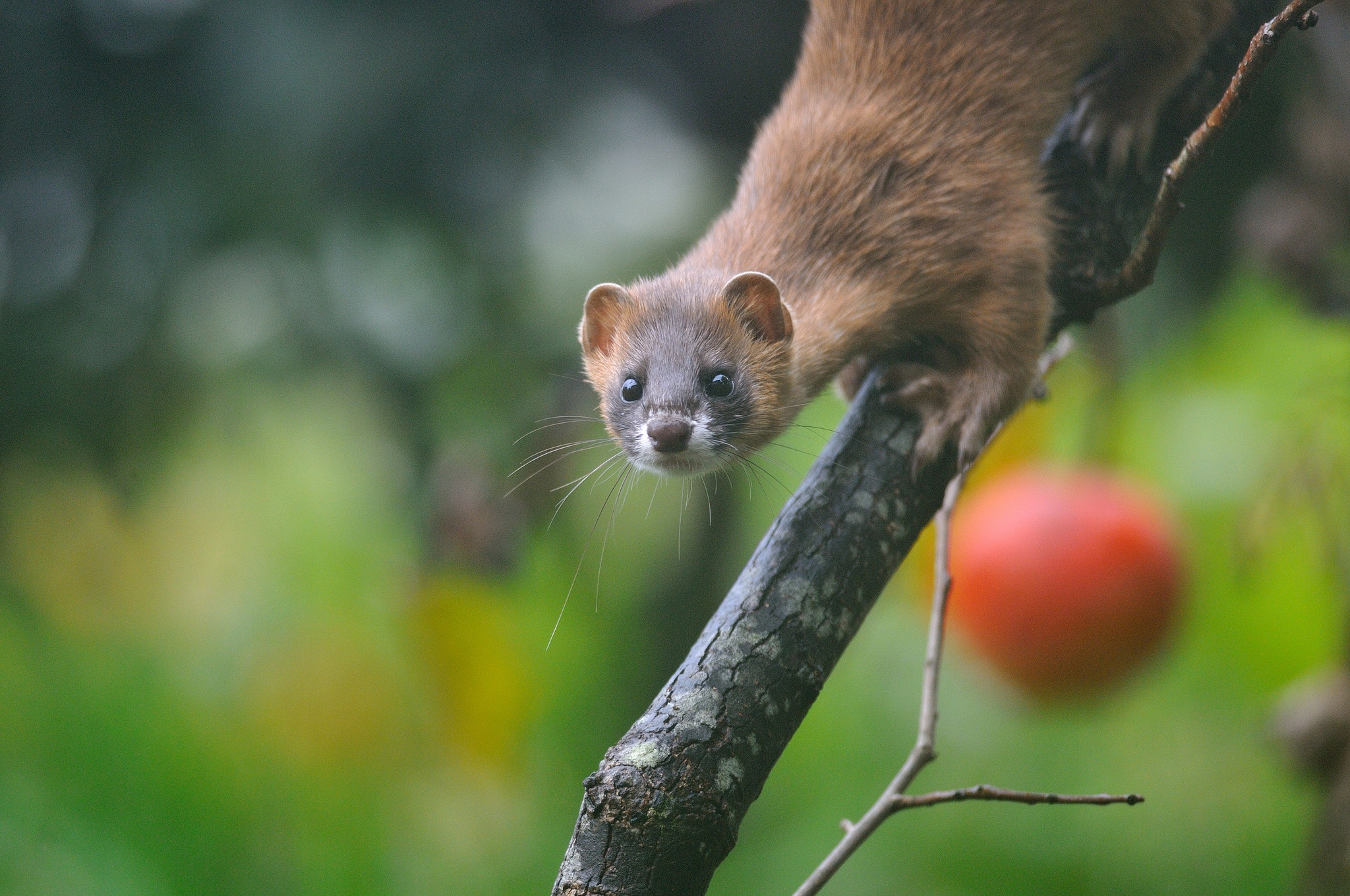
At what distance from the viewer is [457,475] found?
1759mm

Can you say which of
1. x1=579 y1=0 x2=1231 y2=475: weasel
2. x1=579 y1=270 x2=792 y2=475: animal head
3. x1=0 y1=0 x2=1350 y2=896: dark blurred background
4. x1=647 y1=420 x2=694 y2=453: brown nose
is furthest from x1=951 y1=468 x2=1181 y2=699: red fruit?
x1=647 y1=420 x2=694 y2=453: brown nose

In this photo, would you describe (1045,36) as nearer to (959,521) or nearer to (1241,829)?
(959,521)

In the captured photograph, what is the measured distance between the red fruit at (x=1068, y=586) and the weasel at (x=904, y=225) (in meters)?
0.57

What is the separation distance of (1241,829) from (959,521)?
813 millimetres

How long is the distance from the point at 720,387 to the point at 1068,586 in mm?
804

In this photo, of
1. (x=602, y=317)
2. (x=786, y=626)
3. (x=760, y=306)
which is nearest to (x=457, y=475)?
(x=602, y=317)

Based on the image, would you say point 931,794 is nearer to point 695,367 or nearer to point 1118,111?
point 695,367

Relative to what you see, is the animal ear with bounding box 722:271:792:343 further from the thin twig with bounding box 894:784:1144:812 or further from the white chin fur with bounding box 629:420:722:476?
the thin twig with bounding box 894:784:1144:812

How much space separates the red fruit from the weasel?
0.57 meters

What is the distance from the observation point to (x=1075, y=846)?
2.24m

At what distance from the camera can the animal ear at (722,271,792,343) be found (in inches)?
38.0

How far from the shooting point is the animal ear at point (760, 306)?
0.97 metres

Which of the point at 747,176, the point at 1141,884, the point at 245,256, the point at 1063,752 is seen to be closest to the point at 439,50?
the point at 245,256

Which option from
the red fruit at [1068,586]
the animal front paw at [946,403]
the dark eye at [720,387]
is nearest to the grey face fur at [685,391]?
the dark eye at [720,387]
